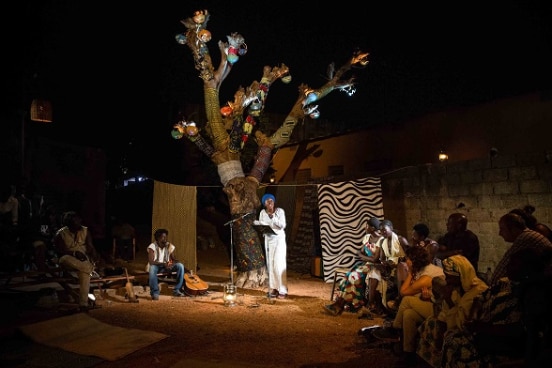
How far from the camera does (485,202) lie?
8688 millimetres

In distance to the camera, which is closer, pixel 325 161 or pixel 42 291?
pixel 42 291

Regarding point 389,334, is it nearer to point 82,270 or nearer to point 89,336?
point 89,336

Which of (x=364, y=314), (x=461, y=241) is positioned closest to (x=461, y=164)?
(x=461, y=241)

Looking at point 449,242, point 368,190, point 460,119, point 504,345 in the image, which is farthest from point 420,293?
point 460,119

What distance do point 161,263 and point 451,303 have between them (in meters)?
6.21

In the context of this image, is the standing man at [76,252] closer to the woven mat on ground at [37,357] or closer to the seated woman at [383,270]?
the woven mat on ground at [37,357]

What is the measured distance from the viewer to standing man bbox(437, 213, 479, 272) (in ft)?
22.3

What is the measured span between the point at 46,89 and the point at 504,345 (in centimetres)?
1814

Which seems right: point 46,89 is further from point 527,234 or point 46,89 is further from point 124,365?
point 527,234

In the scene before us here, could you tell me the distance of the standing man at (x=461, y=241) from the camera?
680cm

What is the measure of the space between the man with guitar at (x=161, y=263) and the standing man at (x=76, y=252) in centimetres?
117

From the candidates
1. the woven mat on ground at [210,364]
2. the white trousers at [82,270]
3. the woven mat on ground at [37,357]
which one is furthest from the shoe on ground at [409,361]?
the white trousers at [82,270]

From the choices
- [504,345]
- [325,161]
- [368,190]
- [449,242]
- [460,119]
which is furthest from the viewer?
[325,161]

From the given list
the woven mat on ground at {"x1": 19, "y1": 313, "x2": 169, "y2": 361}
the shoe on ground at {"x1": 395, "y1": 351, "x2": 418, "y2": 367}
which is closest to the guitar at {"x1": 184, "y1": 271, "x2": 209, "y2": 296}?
the woven mat on ground at {"x1": 19, "y1": 313, "x2": 169, "y2": 361}
